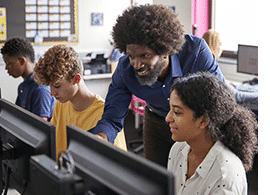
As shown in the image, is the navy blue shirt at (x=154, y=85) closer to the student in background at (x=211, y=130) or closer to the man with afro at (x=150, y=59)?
the man with afro at (x=150, y=59)

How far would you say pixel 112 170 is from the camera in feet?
2.50

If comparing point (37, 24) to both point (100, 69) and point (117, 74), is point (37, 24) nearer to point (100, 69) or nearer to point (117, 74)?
point (100, 69)

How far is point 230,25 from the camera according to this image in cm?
505

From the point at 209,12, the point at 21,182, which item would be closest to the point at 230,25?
the point at 209,12

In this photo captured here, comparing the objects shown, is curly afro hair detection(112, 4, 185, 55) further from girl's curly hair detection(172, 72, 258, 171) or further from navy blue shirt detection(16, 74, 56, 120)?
navy blue shirt detection(16, 74, 56, 120)

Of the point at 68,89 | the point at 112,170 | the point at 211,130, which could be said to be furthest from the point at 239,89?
the point at 112,170

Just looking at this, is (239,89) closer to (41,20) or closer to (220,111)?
(220,111)

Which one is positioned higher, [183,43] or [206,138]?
[183,43]

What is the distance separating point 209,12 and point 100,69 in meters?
1.87

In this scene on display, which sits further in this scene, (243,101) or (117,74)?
(243,101)

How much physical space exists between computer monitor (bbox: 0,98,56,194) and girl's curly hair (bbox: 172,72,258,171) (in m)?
0.55

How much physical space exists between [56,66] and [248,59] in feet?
9.63

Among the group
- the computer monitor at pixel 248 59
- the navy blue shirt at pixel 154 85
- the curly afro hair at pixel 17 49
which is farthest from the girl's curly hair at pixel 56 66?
the computer monitor at pixel 248 59

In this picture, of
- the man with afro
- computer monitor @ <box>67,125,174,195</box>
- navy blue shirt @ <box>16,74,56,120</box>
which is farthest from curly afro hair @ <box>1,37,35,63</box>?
computer monitor @ <box>67,125,174,195</box>
